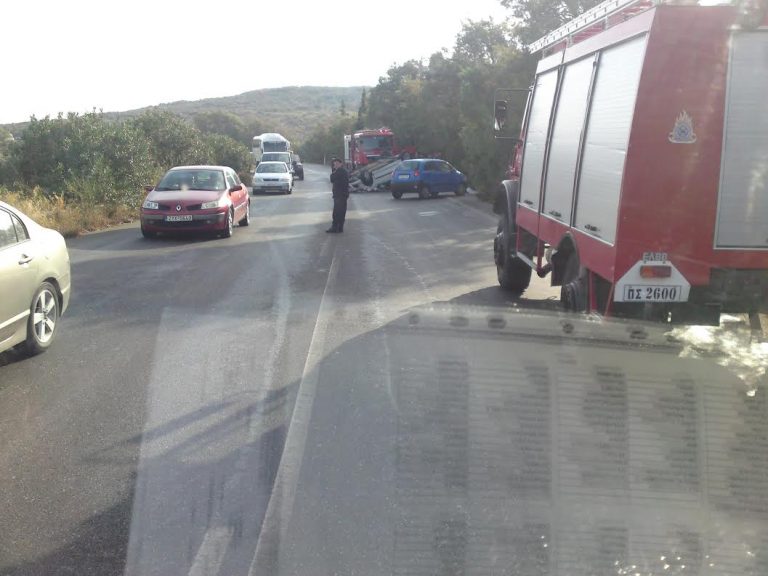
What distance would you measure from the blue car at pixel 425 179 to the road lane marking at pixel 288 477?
82.5 feet

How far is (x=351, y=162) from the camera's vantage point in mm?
47656

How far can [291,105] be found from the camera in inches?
7200

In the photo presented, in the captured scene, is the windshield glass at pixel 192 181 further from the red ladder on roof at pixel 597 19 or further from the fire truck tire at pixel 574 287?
the fire truck tire at pixel 574 287

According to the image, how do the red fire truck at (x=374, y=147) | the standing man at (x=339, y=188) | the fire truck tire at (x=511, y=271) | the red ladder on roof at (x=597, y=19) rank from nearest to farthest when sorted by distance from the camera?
the red ladder on roof at (x=597, y=19) → the fire truck tire at (x=511, y=271) → the standing man at (x=339, y=188) → the red fire truck at (x=374, y=147)

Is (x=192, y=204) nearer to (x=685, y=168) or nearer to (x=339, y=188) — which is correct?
(x=339, y=188)

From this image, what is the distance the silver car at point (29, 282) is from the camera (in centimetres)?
678

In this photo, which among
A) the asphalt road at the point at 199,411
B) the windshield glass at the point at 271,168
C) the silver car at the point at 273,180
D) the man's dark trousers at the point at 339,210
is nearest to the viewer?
the asphalt road at the point at 199,411

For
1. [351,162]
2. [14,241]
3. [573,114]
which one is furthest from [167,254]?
[351,162]

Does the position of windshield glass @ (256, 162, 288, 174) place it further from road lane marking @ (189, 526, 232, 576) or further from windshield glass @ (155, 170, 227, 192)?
road lane marking @ (189, 526, 232, 576)

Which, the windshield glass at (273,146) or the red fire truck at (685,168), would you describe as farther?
the windshield glass at (273,146)

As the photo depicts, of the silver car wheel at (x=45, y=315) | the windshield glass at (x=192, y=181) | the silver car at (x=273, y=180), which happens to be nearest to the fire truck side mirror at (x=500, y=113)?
the silver car wheel at (x=45, y=315)

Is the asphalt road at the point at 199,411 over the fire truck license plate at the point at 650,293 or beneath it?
beneath

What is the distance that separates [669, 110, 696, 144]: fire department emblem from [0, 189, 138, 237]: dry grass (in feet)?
49.9

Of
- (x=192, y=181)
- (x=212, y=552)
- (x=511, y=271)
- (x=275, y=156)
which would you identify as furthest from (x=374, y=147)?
(x=212, y=552)
